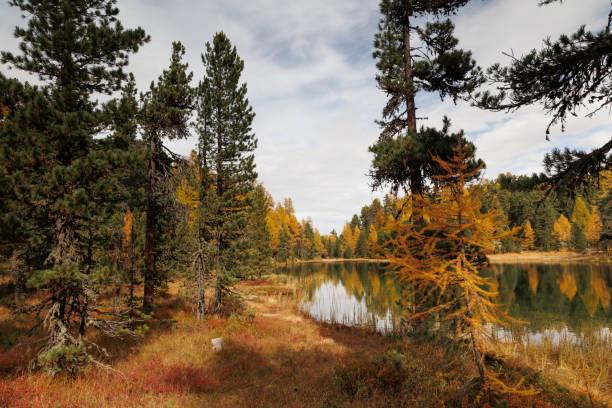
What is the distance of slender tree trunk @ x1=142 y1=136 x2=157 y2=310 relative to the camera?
43.1 feet

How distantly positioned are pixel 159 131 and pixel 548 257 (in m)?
76.1

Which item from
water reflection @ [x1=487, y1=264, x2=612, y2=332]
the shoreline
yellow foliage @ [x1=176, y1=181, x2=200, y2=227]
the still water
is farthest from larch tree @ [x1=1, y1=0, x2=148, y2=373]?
the shoreline

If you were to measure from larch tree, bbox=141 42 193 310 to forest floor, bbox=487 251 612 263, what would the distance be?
57647 mm

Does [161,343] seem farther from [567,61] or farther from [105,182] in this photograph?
[567,61]

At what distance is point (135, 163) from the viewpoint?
7145 mm

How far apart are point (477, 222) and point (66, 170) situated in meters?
9.00

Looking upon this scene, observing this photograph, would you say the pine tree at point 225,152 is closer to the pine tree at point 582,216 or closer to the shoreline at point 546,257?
the shoreline at point 546,257

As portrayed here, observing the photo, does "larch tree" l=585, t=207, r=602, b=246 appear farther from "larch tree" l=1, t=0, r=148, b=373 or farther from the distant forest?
"larch tree" l=1, t=0, r=148, b=373

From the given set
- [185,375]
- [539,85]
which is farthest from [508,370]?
[185,375]

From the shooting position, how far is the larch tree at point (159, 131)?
43.4ft

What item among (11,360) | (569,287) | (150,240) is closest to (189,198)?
(150,240)

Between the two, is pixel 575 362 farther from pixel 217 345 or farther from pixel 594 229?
pixel 594 229

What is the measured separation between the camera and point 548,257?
2295 inches

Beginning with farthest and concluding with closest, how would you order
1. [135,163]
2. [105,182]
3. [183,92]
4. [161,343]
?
[183,92]
[161,343]
[135,163]
[105,182]
